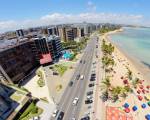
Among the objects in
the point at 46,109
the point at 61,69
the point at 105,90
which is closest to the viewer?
the point at 46,109

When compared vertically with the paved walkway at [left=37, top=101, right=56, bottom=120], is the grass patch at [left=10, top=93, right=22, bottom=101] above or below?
above

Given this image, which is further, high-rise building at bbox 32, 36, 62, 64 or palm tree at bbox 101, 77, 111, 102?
high-rise building at bbox 32, 36, 62, 64

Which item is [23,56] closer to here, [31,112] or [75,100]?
[31,112]

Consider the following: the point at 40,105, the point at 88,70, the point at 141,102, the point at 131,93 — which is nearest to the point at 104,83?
the point at 131,93

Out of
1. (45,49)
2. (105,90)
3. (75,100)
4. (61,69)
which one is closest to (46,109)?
(75,100)

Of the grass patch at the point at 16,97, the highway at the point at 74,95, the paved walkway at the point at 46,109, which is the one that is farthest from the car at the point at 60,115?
the grass patch at the point at 16,97

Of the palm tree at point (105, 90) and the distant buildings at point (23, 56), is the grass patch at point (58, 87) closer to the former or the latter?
the palm tree at point (105, 90)

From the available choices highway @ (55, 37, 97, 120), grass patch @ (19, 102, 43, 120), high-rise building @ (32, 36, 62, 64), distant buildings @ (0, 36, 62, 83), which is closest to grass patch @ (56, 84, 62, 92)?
highway @ (55, 37, 97, 120)

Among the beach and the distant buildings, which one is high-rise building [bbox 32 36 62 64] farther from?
the beach

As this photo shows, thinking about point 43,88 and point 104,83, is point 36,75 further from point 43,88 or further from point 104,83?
point 104,83
